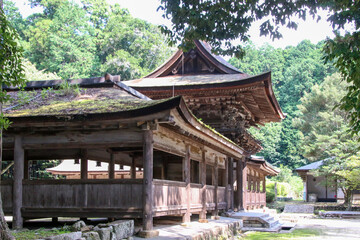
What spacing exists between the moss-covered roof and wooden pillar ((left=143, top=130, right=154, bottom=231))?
3.13ft

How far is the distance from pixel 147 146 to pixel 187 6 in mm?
4895

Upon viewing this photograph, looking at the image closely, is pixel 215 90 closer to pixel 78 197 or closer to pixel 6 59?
pixel 78 197

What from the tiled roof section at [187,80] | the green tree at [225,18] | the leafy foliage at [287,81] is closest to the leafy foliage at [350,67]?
the green tree at [225,18]

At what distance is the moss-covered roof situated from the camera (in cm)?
1145

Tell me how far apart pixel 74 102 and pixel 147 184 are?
3285mm

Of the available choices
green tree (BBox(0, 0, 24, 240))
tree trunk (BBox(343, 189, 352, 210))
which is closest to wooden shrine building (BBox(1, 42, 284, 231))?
green tree (BBox(0, 0, 24, 240))

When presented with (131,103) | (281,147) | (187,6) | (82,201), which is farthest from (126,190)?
(281,147)

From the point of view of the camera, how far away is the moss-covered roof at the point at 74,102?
1145 cm

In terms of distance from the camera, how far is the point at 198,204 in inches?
621

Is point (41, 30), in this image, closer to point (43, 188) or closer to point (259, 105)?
point (259, 105)

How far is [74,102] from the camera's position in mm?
12703

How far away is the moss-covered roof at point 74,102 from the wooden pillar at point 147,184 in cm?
95

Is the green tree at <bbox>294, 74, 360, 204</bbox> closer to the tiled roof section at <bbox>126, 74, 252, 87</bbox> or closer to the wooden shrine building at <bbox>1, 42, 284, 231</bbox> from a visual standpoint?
the tiled roof section at <bbox>126, 74, 252, 87</bbox>

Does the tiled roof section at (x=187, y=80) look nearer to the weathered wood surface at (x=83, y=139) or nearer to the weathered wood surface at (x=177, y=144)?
the weathered wood surface at (x=177, y=144)
